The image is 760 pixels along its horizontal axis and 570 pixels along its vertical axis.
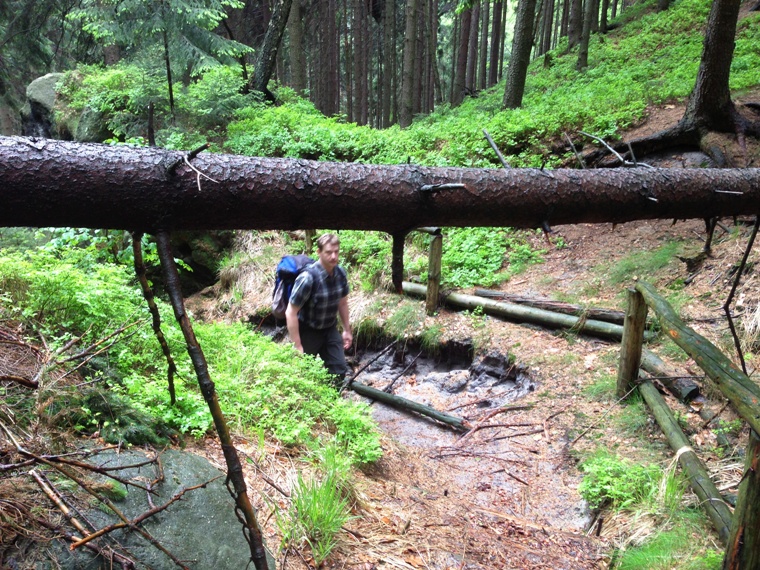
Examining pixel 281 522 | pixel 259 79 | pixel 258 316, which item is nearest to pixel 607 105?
pixel 258 316

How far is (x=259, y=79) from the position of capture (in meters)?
14.4

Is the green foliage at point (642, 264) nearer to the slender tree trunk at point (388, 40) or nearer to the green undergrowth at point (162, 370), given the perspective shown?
the green undergrowth at point (162, 370)

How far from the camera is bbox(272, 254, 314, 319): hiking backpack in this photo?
5.27 meters

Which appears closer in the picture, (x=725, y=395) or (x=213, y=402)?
(x=213, y=402)

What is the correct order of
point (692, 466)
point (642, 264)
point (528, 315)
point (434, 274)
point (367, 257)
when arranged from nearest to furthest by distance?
point (692, 466) → point (528, 315) → point (642, 264) → point (434, 274) → point (367, 257)

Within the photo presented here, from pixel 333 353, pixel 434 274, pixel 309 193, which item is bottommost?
pixel 333 353

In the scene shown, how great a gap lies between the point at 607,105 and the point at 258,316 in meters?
8.67

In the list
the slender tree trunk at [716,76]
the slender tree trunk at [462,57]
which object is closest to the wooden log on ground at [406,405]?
the slender tree trunk at [716,76]

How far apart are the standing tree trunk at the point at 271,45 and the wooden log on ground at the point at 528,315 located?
9130 millimetres

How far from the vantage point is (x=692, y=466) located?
12.4 ft

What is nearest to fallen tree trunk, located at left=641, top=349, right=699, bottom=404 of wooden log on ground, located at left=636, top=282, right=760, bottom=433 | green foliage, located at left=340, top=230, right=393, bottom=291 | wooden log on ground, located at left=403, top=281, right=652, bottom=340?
wooden log on ground, located at left=403, top=281, right=652, bottom=340

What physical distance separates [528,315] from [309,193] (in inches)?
234

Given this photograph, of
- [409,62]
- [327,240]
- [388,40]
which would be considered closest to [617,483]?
[327,240]

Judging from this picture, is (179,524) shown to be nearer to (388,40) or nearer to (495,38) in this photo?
(388,40)
